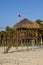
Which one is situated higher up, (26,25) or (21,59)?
(26,25)

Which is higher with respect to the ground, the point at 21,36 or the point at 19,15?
the point at 19,15

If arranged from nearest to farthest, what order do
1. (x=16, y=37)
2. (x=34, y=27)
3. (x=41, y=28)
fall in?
(x=16, y=37), (x=34, y=27), (x=41, y=28)

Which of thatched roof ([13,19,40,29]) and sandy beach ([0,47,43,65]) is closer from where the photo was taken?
sandy beach ([0,47,43,65])

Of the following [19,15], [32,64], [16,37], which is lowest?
[32,64]

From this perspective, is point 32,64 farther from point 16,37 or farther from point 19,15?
point 19,15

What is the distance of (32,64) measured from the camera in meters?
9.38

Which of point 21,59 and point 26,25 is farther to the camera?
point 26,25

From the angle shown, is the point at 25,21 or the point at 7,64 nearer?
the point at 7,64

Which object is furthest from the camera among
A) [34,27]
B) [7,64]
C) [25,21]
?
[25,21]

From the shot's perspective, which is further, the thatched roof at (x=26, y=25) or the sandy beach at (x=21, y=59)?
the thatched roof at (x=26, y=25)

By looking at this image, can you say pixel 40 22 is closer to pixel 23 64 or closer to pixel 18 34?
pixel 18 34

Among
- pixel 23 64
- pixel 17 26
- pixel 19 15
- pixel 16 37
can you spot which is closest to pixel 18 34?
pixel 16 37

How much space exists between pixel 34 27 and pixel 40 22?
28.4 ft

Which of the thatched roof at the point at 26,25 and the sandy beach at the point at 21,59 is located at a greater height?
the thatched roof at the point at 26,25
